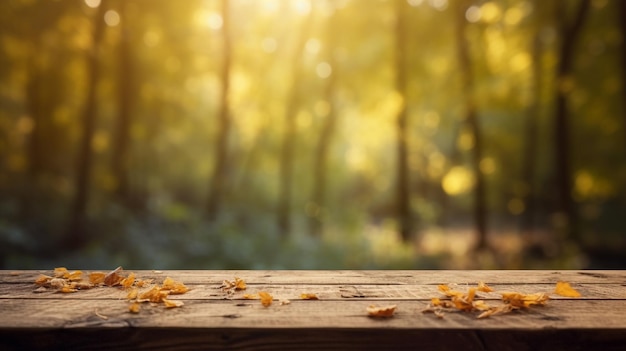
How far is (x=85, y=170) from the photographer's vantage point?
500 inches

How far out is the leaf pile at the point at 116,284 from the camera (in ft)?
6.89

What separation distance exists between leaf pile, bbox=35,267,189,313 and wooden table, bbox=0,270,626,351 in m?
0.05

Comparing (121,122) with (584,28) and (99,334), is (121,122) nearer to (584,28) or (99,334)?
(584,28)

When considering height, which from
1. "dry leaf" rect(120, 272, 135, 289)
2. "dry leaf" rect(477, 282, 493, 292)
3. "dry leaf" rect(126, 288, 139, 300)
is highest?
"dry leaf" rect(120, 272, 135, 289)

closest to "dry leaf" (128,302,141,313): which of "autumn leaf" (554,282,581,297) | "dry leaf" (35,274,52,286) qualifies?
"dry leaf" (35,274,52,286)

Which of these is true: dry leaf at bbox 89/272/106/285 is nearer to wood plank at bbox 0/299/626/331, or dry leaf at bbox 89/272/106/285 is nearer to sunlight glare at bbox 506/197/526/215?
wood plank at bbox 0/299/626/331

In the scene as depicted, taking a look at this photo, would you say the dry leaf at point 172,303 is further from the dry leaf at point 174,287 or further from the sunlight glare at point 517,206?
the sunlight glare at point 517,206

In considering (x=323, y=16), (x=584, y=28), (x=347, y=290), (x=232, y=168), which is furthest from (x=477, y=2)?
(x=232, y=168)

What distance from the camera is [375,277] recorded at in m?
2.68

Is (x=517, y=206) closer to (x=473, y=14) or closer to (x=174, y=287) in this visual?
(x=473, y=14)

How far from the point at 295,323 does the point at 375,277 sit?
38.3 inches

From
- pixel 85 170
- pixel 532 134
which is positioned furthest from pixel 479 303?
pixel 532 134

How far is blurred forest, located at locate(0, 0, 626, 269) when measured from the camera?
13.3 m

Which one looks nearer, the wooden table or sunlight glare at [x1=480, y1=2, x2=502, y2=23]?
the wooden table
